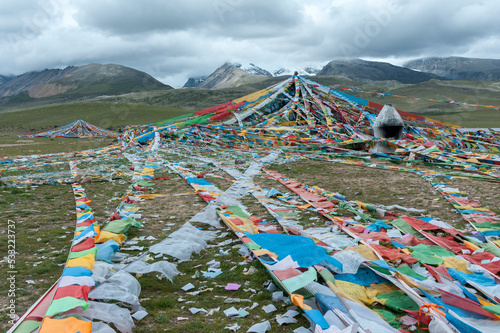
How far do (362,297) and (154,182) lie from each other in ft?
25.4

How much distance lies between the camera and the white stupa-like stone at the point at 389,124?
628 inches

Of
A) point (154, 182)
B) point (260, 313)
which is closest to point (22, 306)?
point (260, 313)

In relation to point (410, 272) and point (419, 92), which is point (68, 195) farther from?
point (419, 92)

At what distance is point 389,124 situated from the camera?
52.4 ft

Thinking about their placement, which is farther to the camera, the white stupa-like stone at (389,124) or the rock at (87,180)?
the white stupa-like stone at (389,124)

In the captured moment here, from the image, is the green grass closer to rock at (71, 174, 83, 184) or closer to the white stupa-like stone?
the white stupa-like stone

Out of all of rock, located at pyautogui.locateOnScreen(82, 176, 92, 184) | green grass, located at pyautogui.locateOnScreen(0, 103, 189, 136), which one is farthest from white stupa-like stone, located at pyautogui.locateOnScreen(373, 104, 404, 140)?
green grass, located at pyautogui.locateOnScreen(0, 103, 189, 136)

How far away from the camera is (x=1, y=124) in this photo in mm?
51125

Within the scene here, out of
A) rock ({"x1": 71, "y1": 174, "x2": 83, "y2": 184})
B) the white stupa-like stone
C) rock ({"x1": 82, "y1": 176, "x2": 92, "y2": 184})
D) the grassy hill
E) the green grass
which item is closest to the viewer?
rock ({"x1": 82, "y1": 176, "x2": 92, "y2": 184})

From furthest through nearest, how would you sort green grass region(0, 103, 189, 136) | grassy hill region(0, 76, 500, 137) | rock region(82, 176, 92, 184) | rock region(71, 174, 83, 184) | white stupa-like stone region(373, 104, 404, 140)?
green grass region(0, 103, 189, 136)
grassy hill region(0, 76, 500, 137)
white stupa-like stone region(373, 104, 404, 140)
rock region(71, 174, 83, 184)
rock region(82, 176, 92, 184)

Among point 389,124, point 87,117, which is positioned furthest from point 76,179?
point 87,117

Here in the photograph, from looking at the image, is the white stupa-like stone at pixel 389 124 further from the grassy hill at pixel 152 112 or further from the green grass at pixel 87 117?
the green grass at pixel 87 117

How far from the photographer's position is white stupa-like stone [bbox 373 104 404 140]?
1595 cm

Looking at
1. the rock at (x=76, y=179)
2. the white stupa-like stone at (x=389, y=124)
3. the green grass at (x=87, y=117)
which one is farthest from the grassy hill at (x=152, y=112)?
the rock at (x=76, y=179)
